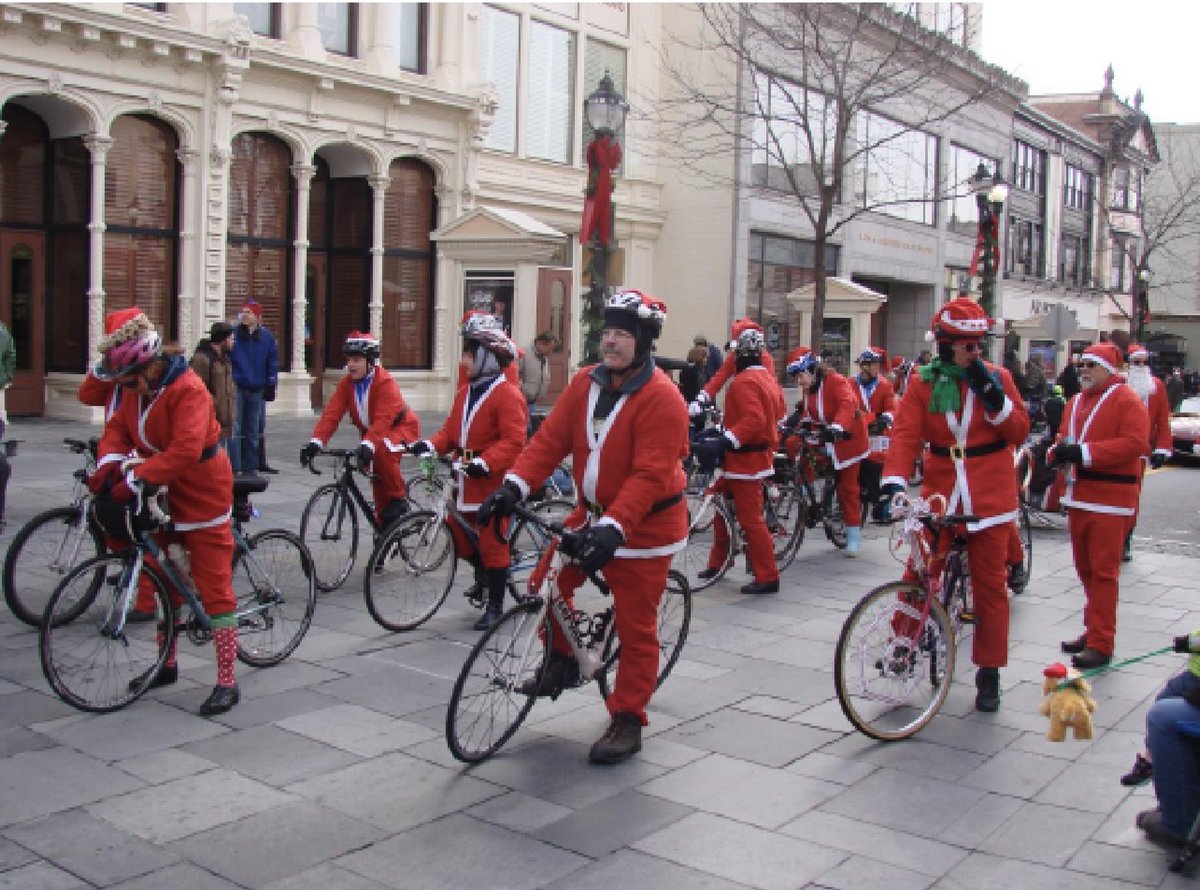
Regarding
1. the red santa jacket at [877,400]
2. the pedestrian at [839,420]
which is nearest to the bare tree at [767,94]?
the red santa jacket at [877,400]

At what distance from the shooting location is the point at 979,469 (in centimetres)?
616

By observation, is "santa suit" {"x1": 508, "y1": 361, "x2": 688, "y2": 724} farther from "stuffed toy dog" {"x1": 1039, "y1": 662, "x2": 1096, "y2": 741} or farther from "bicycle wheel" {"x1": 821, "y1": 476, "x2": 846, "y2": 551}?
"bicycle wheel" {"x1": 821, "y1": 476, "x2": 846, "y2": 551}

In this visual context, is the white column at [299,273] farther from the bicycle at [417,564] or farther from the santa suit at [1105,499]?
the santa suit at [1105,499]

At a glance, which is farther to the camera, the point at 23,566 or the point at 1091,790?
the point at 23,566

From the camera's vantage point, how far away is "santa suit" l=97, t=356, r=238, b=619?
19.2ft

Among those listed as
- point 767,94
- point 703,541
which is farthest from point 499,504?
point 767,94

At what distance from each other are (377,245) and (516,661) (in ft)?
55.5

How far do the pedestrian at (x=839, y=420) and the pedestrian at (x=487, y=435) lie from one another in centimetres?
364

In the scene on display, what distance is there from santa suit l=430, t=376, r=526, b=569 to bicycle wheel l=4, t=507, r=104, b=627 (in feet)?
7.06

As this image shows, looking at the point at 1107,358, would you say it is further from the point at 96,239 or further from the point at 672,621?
the point at 96,239

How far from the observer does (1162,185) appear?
65.4m

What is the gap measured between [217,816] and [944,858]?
2622mm

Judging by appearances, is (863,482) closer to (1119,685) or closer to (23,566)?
(1119,685)

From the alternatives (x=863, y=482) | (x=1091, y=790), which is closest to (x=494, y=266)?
(x=863, y=482)
